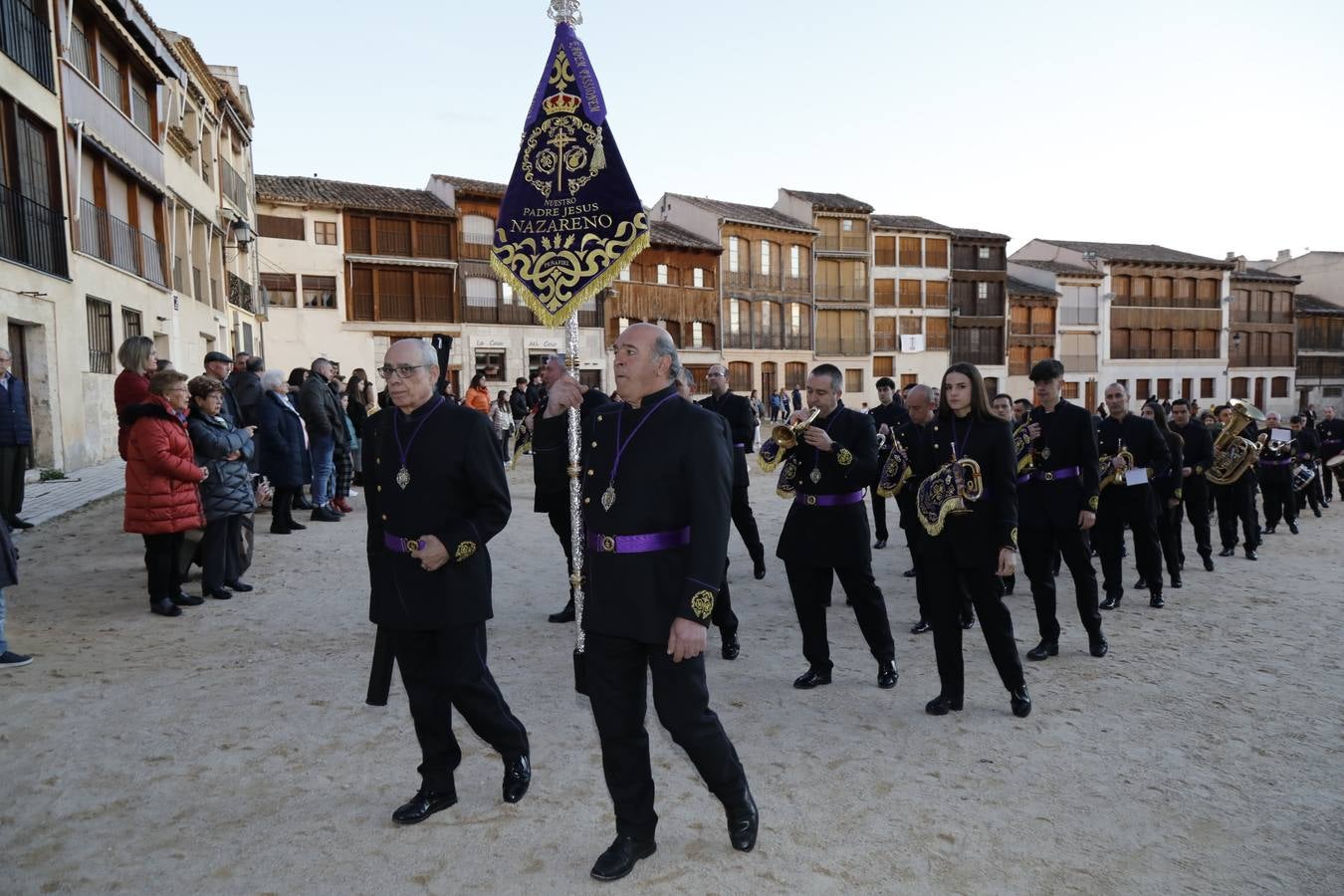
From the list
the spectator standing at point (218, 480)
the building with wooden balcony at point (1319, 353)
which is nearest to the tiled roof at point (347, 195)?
the spectator standing at point (218, 480)

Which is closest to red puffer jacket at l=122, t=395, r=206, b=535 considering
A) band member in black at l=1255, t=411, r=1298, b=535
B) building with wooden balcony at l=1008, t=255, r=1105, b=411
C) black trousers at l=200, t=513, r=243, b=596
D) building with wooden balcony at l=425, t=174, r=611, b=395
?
black trousers at l=200, t=513, r=243, b=596

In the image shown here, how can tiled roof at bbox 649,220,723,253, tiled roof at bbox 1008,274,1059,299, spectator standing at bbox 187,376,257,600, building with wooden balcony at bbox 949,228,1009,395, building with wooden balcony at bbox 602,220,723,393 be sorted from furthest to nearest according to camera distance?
1. tiled roof at bbox 1008,274,1059,299
2. building with wooden balcony at bbox 949,228,1009,395
3. tiled roof at bbox 649,220,723,253
4. building with wooden balcony at bbox 602,220,723,393
5. spectator standing at bbox 187,376,257,600

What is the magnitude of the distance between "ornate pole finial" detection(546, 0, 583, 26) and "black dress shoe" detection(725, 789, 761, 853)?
439 cm

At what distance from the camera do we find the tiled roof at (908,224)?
50.9m

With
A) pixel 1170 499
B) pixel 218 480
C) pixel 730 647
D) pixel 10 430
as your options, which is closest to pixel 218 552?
pixel 218 480

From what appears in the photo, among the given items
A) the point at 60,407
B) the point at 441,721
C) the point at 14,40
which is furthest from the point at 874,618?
the point at 14,40

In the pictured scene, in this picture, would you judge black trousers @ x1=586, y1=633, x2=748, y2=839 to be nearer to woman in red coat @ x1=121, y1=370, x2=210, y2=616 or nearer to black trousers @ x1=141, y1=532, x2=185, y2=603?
woman in red coat @ x1=121, y1=370, x2=210, y2=616

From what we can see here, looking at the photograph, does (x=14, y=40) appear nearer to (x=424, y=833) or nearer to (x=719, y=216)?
(x=424, y=833)

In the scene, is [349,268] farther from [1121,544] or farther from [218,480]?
[1121,544]

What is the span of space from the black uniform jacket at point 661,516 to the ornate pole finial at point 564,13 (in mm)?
3012

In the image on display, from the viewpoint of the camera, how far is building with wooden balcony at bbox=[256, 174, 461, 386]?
35.3 meters

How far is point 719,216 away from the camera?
4484 cm

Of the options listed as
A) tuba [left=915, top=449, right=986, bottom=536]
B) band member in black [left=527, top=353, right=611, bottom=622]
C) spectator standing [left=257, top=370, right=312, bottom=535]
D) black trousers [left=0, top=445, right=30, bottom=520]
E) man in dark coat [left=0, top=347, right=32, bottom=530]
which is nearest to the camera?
tuba [left=915, top=449, right=986, bottom=536]

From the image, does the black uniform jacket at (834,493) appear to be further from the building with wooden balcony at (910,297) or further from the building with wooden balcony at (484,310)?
the building with wooden balcony at (910,297)
